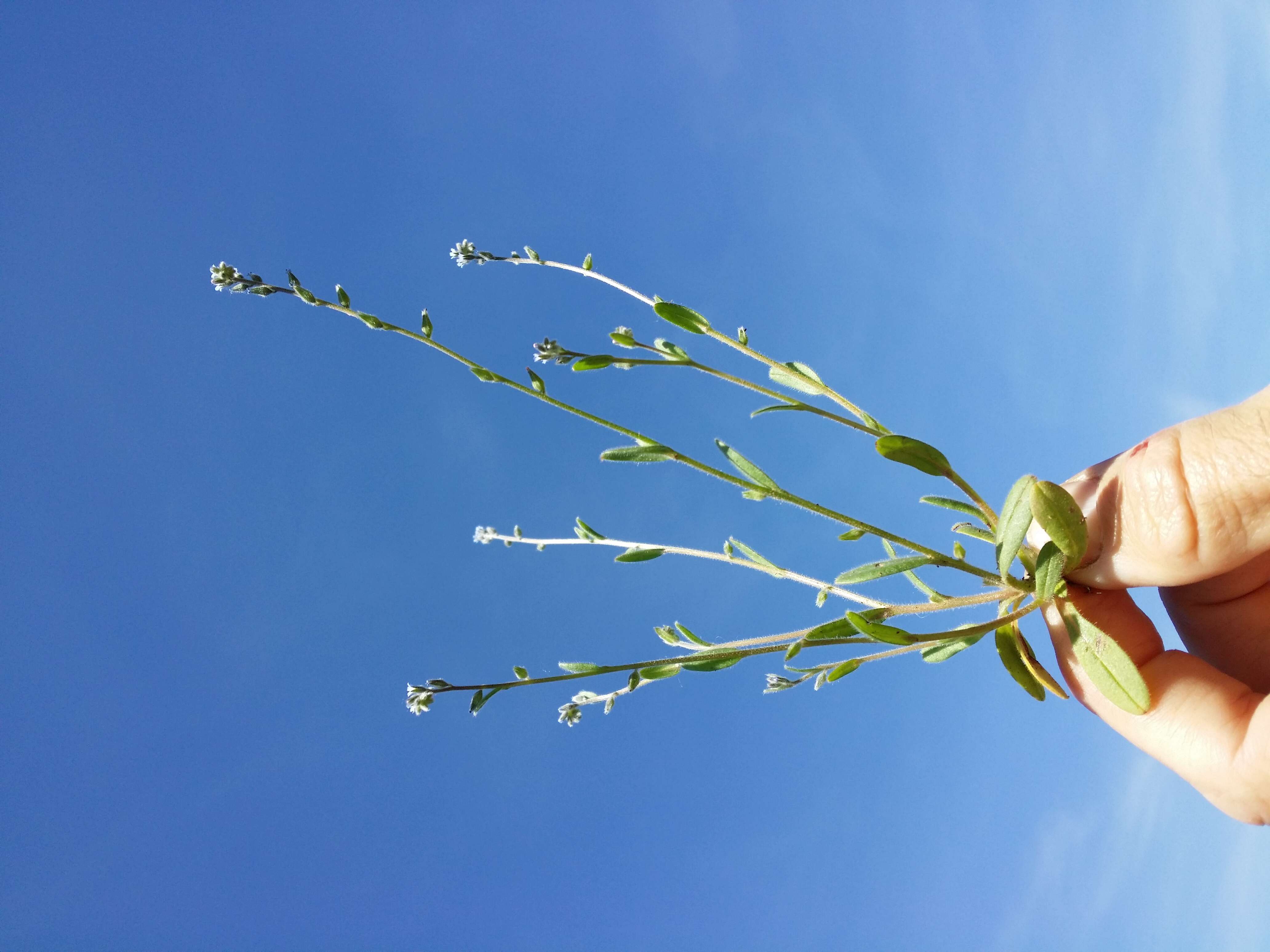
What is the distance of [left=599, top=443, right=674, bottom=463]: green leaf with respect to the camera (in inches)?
110

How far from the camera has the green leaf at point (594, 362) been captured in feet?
9.53

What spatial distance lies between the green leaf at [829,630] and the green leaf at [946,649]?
14.3 inches

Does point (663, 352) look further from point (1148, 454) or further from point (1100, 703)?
point (1100, 703)

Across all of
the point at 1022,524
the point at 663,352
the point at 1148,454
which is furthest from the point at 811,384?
the point at 1148,454

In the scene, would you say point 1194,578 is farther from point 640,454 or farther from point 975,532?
point 640,454

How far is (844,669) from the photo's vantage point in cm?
266

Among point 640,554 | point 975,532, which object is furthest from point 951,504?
point 640,554

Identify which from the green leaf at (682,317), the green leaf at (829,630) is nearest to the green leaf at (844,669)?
the green leaf at (829,630)

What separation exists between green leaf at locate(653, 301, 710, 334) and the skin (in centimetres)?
153

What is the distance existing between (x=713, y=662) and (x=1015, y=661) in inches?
44.1

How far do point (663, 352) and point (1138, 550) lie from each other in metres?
1.77

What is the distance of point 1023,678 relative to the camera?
279cm

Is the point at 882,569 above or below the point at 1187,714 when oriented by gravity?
above

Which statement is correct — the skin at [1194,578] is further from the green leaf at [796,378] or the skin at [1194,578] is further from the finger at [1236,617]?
the green leaf at [796,378]
